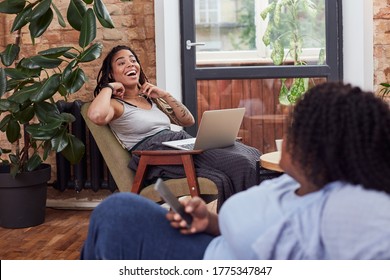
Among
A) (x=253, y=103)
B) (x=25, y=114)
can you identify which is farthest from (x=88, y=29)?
(x=253, y=103)

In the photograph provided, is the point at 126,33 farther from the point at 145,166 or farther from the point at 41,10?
the point at 145,166

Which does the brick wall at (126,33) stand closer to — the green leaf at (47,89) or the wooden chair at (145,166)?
the green leaf at (47,89)

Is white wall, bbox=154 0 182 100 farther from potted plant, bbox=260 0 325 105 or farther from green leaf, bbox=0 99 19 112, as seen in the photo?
green leaf, bbox=0 99 19 112

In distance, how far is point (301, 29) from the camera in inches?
168

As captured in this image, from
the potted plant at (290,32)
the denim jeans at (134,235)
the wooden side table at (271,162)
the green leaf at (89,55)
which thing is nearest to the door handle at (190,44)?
the potted plant at (290,32)

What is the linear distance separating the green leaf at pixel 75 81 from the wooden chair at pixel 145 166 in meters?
0.22

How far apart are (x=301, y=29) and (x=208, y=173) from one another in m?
1.45

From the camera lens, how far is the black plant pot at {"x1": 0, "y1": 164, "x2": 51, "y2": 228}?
3.97 metres

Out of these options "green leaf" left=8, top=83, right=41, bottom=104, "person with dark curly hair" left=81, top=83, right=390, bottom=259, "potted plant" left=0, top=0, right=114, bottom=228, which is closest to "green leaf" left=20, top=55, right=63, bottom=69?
"potted plant" left=0, top=0, right=114, bottom=228

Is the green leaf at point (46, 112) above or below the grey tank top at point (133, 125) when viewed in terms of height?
above

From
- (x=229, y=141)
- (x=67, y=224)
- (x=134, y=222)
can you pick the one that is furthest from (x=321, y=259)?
(x=67, y=224)

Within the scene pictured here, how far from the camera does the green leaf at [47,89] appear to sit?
3619 millimetres

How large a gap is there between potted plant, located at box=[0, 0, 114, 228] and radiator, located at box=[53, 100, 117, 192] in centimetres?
31
